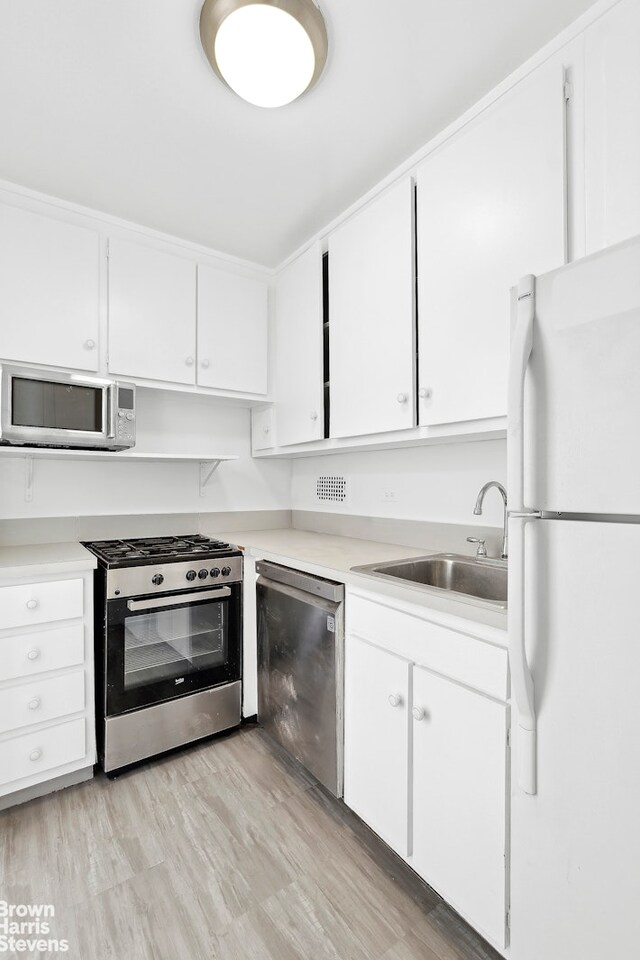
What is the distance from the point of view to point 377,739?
1.49 m

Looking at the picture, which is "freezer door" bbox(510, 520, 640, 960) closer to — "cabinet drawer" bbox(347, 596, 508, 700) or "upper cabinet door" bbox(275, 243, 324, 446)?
"cabinet drawer" bbox(347, 596, 508, 700)

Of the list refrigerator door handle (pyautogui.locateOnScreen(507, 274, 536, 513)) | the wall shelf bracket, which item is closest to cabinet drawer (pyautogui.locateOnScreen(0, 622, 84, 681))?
the wall shelf bracket

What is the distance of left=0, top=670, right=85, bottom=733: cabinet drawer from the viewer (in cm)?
171


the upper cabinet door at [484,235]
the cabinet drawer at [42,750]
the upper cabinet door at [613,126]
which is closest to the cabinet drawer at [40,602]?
the cabinet drawer at [42,750]

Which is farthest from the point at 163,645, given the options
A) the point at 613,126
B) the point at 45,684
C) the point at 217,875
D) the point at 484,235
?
the point at 613,126

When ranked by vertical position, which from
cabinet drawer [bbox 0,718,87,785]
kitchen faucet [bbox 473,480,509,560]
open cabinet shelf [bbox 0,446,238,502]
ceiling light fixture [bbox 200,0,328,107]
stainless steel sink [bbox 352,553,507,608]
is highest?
ceiling light fixture [bbox 200,0,328,107]

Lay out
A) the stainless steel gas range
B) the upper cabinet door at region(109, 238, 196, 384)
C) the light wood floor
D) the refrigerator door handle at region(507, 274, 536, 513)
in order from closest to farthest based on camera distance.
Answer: the refrigerator door handle at region(507, 274, 536, 513) < the light wood floor < the stainless steel gas range < the upper cabinet door at region(109, 238, 196, 384)

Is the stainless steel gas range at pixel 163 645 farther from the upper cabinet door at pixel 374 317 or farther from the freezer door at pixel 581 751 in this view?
the freezer door at pixel 581 751

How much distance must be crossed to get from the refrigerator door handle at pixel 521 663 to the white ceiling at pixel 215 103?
1368mm

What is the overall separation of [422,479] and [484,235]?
106 centimetres

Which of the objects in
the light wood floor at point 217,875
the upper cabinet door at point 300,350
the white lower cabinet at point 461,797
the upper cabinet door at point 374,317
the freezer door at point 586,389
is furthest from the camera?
the upper cabinet door at point 300,350

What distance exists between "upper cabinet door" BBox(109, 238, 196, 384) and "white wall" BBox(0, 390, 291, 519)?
0.81ft

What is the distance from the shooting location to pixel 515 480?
3.22 feet

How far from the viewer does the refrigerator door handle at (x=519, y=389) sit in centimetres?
97
